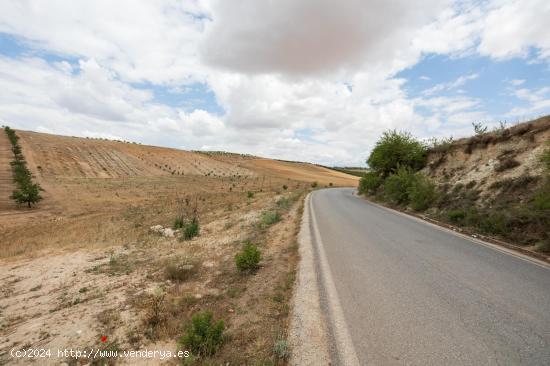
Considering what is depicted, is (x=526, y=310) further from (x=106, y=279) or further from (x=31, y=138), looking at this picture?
(x=31, y=138)

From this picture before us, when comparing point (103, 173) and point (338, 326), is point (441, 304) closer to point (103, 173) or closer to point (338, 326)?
point (338, 326)

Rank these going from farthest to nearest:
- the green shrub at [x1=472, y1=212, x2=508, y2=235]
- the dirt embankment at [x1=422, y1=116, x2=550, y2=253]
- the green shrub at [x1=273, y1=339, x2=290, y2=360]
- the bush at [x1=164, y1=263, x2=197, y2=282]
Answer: the green shrub at [x1=472, y1=212, x2=508, y2=235] < the dirt embankment at [x1=422, y1=116, x2=550, y2=253] < the bush at [x1=164, y1=263, x2=197, y2=282] < the green shrub at [x1=273, y1=339, x2=290, y2=360]

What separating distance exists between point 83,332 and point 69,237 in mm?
10646

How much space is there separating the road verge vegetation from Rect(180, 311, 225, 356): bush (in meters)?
9.02

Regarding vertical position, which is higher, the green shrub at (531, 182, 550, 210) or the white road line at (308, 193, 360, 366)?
the green shrub at (531, 182, 550, 210)

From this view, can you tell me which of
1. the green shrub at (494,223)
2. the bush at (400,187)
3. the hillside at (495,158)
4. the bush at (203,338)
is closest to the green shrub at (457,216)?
the green shrub at (494,223)

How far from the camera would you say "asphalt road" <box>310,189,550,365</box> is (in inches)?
130

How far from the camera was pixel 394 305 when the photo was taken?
4.42 m

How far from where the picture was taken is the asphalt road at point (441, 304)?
10.8 ft

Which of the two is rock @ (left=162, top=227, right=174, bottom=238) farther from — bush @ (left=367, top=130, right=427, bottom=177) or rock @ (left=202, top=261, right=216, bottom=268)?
bush @ (left=367, top=130, right=427, bottom=177)

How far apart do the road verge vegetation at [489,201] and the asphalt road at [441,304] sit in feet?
6.58

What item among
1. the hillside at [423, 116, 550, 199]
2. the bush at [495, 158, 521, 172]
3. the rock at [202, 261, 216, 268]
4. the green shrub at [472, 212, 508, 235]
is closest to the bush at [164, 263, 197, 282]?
the rock at [202, 261, 216, 268]

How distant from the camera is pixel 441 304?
446 cm

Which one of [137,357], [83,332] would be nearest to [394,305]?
[137,357]
